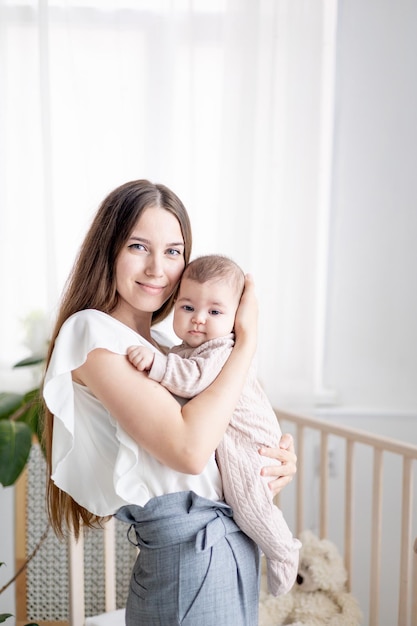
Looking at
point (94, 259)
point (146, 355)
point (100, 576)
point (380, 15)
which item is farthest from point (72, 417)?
point (380, 15)

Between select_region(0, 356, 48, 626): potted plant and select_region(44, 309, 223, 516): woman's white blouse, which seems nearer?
select_region(44, 309, 223, 516): woman's white blouse

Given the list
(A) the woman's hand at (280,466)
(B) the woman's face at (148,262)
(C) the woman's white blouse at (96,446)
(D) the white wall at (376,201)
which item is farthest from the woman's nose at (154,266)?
(D) the white wall at (376,201)

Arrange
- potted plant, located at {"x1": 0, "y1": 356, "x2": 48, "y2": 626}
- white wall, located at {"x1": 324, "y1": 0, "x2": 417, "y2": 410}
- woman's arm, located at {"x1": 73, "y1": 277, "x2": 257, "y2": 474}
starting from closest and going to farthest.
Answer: woman's arm, located at {"x1": 73, "y1": 277, "x2": 257, "y2": 474}, potted plant, located at {"x1": 0, "y1": 356, "x2": 48, "y2": 626}, white wall, located at {"x1": 324, "y1": 0, "x2": 417, "y2": 410}

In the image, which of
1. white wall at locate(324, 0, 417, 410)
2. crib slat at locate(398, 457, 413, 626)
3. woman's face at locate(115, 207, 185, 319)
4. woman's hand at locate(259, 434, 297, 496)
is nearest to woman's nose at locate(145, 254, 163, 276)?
woman's face at locate(115, 207, 185, 319)

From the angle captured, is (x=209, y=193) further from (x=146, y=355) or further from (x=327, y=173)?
(x=146, y=355)

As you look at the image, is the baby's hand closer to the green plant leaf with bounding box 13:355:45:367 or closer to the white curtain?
the green plant leaf with bounding box 13:355:45:367

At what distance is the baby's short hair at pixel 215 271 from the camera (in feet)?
4.12

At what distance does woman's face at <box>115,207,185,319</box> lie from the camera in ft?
4.15

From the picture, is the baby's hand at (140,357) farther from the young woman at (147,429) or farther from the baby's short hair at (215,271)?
the baby's short hair at (215,271)

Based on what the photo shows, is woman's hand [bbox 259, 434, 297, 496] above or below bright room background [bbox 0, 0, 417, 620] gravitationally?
below

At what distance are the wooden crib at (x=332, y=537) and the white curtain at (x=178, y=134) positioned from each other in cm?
37

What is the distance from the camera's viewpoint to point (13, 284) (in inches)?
92.2

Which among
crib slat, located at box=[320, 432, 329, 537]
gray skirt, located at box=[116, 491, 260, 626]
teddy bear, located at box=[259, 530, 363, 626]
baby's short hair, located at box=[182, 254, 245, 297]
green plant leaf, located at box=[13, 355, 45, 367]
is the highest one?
baby's short hair, located at box=[182, 254, 245, 297]

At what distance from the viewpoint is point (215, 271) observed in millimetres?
1260
